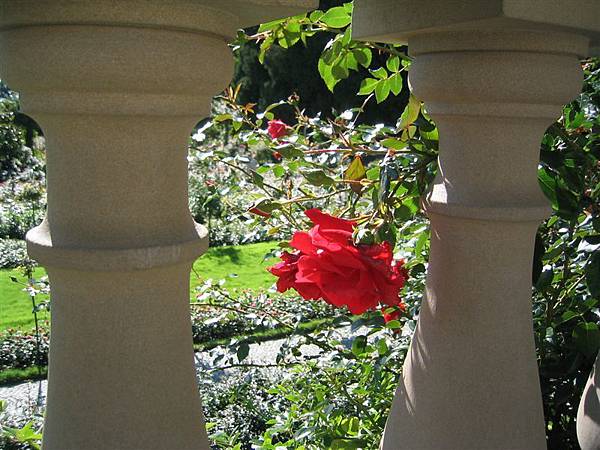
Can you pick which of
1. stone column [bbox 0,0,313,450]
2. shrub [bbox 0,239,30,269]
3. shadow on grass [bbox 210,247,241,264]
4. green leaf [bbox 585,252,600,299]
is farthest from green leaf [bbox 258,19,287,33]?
shadow on grass [bbox 210,247,241,264]

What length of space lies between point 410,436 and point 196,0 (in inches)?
27.0

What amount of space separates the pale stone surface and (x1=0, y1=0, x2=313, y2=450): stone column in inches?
24.6

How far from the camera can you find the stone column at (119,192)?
0.64 metres

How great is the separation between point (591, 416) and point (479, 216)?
0.40 m

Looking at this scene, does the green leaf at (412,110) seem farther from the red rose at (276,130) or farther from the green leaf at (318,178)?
the red rose at (276,130)

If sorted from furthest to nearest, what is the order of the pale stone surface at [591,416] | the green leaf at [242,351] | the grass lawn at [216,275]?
1. the grass lawn at [216,275]
2. the green leaf at [242,351]
3. the pale stone surface at [591,416]

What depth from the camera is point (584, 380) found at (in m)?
1.26

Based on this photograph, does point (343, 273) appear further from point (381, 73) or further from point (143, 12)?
point (381, 73)

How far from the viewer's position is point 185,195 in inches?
30.0

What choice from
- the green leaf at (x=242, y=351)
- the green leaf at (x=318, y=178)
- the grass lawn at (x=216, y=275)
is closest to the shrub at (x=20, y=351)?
the grass lawn at (x=216, y=275)

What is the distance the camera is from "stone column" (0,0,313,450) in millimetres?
635

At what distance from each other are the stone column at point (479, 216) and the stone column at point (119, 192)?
0.89 feet

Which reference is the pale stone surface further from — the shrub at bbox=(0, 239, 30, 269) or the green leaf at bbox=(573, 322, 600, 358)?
the shrub at bbox=(0, 239, 30, 269)

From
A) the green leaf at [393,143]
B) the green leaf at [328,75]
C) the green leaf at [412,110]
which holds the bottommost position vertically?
the green leaf at [393,143]
